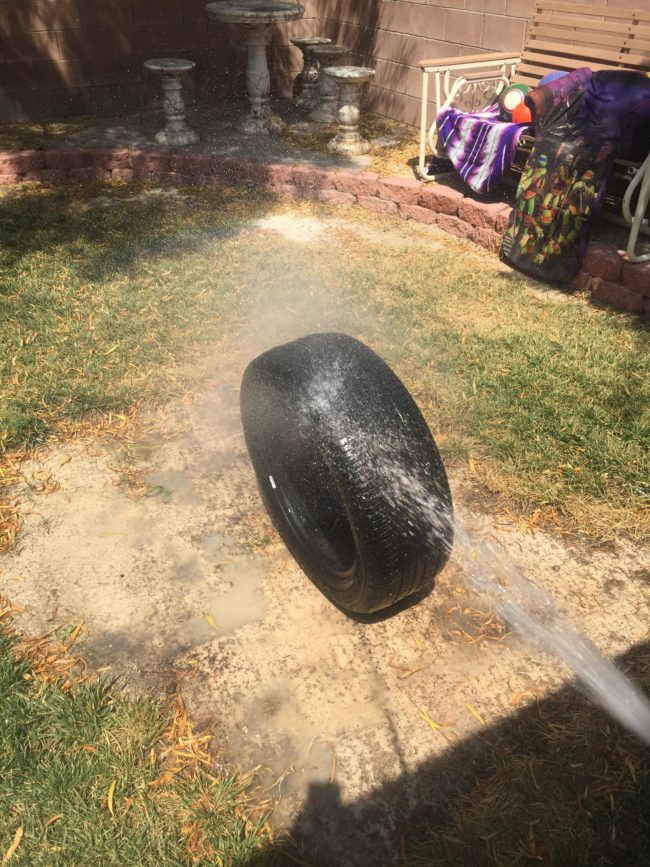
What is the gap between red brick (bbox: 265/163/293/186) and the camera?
7203 mm

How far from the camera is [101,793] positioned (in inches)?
85.7

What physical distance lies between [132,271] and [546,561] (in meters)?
A: 4.04

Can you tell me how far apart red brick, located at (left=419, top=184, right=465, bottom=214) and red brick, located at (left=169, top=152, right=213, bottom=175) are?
8.26 feet

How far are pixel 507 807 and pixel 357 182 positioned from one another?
6.14 m

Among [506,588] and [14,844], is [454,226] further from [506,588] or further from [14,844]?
[14,844]

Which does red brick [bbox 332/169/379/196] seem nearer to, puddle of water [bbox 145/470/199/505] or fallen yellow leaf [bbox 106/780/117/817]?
puddle of water [bbox 145/470/199/505]

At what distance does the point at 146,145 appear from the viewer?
7805 mm

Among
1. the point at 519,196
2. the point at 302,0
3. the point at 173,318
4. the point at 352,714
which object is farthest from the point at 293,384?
the point at 302,0

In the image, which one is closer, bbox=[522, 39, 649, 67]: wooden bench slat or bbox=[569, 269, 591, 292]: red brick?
bbox=[569, 269, 591, 292]: red brick

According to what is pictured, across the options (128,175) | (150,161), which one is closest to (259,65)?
(150,161)

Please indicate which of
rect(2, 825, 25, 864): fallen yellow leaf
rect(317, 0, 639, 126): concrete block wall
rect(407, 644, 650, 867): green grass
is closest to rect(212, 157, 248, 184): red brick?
rect(317, 0, 639, 126): concrete block wall

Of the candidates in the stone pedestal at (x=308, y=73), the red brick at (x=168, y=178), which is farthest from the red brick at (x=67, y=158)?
the stone pedestal at (x=308, y=73)

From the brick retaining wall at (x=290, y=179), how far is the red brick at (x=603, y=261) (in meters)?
0.04

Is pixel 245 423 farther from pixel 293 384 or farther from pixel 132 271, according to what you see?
pixel 132 271
